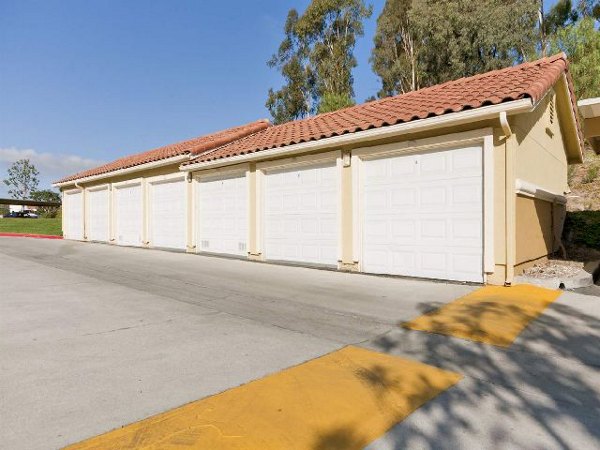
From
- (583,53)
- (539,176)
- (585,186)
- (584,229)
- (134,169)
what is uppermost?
(583,53)

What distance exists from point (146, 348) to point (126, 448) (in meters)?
1.63

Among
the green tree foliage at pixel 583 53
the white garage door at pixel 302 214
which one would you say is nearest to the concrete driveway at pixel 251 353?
the white garage door at pixel 302 214

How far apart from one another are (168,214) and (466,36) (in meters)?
22.8

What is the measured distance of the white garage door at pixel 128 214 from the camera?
14.8 m

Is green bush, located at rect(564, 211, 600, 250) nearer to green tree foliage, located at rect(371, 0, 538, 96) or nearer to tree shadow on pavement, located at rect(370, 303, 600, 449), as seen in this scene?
tree shadow on pavement, located at rect(370, 303, 600, 449)

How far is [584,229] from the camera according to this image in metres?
11.1

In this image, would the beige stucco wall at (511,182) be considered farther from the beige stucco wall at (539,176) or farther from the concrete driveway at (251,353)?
the concrete driveway at (251,353)

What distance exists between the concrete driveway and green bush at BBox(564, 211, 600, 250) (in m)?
6.29

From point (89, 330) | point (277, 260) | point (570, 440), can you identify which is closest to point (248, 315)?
point (89, 330)

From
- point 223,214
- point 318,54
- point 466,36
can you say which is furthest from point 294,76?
point 223,214

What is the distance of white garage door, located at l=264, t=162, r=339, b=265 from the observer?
28.9ft

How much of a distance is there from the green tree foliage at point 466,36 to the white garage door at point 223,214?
2092 cm

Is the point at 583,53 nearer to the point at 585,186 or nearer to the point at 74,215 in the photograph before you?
the point at 585,186

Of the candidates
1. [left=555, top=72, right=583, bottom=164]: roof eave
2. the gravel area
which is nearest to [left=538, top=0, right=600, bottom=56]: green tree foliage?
[left=555, top=72, right=583, bottom=164]: roof eave
